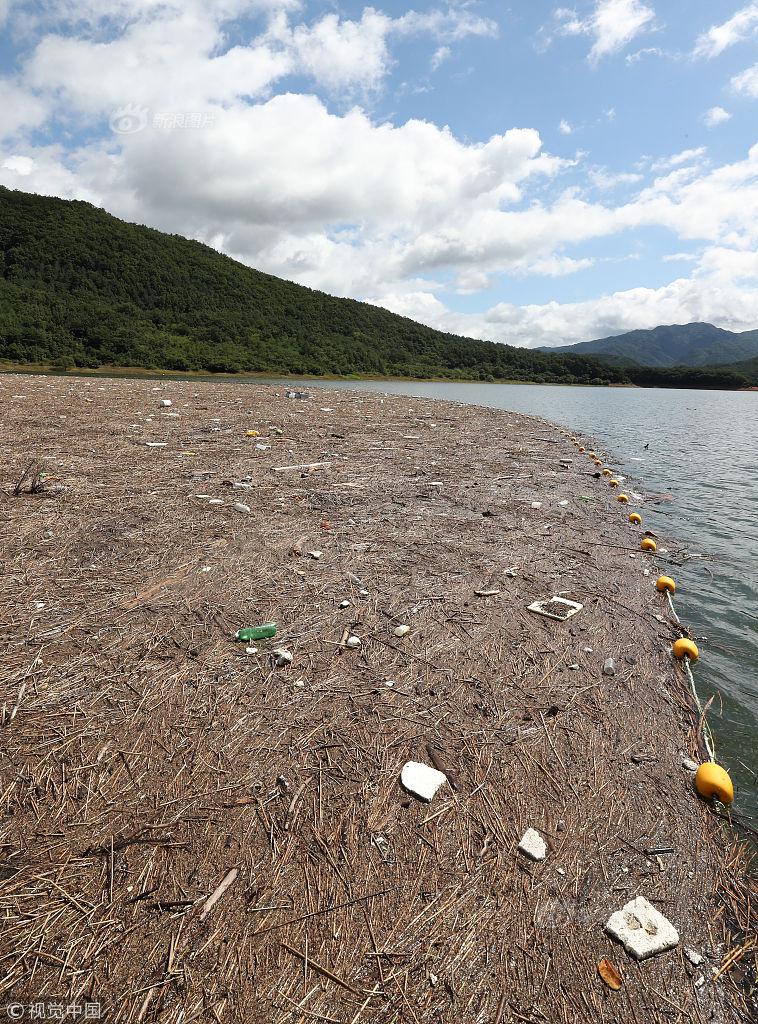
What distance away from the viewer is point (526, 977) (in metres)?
1.76

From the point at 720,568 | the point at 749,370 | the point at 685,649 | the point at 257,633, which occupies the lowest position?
the point at 720,568

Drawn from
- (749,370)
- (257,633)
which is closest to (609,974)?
(257,633)

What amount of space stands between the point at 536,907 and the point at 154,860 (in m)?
1.70

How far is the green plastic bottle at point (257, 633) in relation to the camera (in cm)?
357

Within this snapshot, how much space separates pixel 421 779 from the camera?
2521 millimetres

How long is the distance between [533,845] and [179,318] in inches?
3723

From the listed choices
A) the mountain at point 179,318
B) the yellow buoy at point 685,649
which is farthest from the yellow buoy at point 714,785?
the mountain at point 179,318

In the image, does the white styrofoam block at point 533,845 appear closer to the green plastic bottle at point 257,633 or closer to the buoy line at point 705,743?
the buoy line at point 705,743

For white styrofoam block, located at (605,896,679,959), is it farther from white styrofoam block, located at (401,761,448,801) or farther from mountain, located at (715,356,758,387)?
mountain, located at (715,356,758,387)

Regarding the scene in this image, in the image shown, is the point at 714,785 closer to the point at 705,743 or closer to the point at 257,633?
the point at 705,743

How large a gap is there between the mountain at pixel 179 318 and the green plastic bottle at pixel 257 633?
59.9 meters

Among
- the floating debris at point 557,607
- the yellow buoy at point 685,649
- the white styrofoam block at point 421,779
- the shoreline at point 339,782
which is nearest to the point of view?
the shoreline at point 339,782

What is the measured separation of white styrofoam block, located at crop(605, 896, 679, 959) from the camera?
1.87m

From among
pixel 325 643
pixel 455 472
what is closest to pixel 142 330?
pixel 455 472
